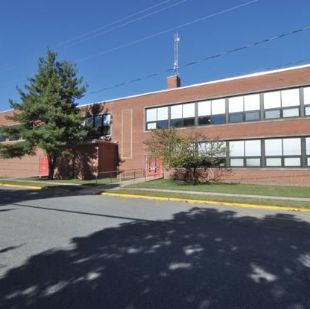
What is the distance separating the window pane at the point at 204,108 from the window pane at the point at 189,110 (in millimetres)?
607

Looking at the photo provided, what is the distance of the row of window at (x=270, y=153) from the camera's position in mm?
21469

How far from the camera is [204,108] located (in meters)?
25.7

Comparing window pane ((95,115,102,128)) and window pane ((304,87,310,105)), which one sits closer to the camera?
window pane ((304,87,310,105))

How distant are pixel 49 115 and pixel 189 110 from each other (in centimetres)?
1096

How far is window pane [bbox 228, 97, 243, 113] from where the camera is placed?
946 inches

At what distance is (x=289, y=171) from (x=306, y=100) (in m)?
4.54

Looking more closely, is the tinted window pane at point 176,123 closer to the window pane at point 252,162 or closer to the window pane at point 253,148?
the window pane at point 253,148

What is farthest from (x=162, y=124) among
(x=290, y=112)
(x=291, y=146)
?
(x=291, y=146)

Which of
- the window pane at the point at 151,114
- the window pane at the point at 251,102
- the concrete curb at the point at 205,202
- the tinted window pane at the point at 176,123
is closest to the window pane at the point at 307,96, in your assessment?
the window pane at the point at 251,102

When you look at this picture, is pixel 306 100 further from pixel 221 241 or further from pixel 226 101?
pixel 221 241

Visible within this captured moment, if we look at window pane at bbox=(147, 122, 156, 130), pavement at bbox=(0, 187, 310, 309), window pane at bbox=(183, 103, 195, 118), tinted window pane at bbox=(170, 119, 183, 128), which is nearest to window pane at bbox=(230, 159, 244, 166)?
window pane at bbox=(183, 103, 195, 118)

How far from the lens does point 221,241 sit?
7.19m

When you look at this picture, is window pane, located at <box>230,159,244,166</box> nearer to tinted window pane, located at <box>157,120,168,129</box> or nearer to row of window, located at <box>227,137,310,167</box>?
row of window, located at <box>227,137,310,167</box>

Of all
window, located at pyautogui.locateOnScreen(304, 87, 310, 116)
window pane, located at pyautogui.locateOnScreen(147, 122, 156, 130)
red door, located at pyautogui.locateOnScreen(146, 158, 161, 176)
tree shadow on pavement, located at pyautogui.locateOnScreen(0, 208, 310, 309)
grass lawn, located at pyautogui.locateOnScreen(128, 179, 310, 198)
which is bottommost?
tree shadow on pavement, located at pyautogui.locateOnScreen(0, 208, 310, 309)
